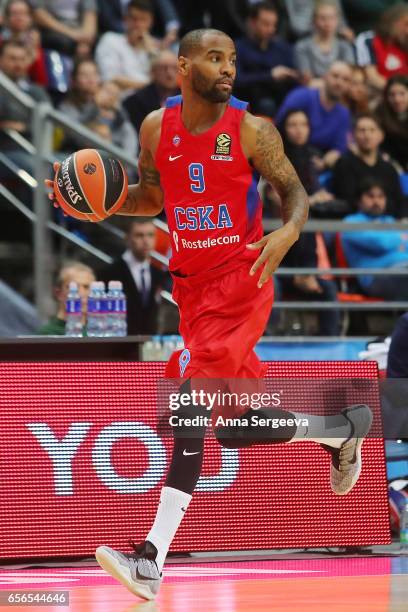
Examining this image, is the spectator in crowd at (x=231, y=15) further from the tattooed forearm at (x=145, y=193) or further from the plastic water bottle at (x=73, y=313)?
the tattooed forearm at (x=145, y=193)

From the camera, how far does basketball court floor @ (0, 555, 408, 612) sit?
15.4ft

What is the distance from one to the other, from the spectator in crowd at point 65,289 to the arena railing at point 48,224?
0.29 meters

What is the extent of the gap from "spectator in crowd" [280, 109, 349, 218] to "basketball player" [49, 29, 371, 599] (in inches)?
202

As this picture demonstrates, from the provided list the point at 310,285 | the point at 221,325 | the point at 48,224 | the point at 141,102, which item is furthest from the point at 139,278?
the point at 221,325

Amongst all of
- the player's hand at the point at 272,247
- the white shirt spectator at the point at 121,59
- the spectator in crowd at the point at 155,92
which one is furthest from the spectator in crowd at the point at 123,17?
the player's hand at the point at 272,247

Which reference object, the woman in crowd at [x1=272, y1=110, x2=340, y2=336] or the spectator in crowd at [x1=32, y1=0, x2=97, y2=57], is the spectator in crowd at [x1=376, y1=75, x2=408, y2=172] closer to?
the woman in crowd at [x1=272, y1=110, x2=340, y2=336]

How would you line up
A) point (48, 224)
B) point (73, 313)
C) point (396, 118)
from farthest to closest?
point (396, 118)
point (48, 224)
point (73, 313)

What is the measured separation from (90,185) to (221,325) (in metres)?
0.86

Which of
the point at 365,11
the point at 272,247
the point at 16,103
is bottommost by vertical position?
the point at 272,247

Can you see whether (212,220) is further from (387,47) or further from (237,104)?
(387,47)

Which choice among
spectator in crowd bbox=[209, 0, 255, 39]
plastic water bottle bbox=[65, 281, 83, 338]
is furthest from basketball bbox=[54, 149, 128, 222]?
spectator in crowd bbox=[209, 0, 255, 39]

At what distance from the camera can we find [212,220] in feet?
A: 17.3

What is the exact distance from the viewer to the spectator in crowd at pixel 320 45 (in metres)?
12.5

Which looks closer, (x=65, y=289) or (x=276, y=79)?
(x=65, y=289)
